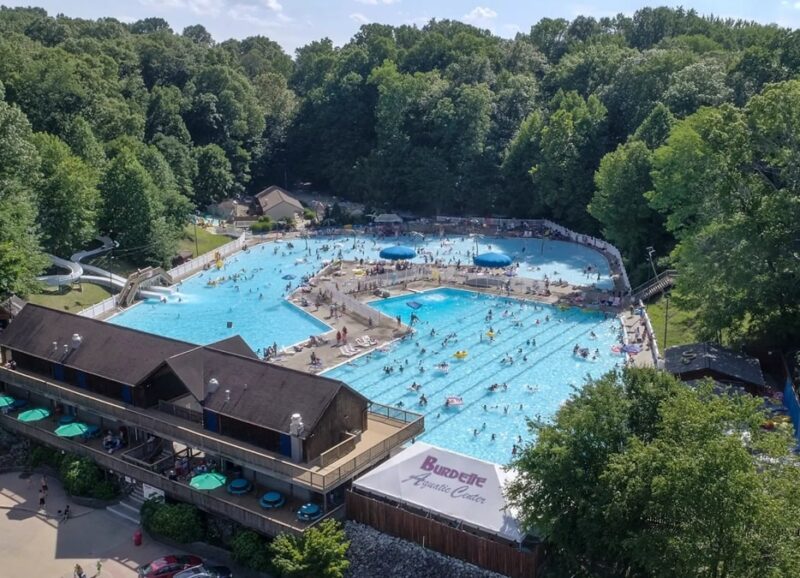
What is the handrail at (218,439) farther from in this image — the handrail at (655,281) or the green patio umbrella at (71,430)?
the handrail at (655,281)

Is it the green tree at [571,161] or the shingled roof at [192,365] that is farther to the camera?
the green tree at [571,161]

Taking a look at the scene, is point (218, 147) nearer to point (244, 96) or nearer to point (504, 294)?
point (244, 96)

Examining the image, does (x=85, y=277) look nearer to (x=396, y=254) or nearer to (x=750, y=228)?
(x=396, y=254)

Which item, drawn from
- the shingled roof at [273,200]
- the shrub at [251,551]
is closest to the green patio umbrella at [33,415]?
the shrub at [251,551]

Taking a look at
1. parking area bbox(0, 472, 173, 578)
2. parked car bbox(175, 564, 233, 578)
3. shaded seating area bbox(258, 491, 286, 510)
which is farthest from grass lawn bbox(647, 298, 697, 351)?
parking area bbox(0, 472, 173, 578)

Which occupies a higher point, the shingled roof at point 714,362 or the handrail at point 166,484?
the shingled roof at point 714,362

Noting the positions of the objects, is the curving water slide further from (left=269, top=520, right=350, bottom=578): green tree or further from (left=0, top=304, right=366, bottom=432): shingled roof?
(left=269, top=520, right=350, bottom=578): green tree
